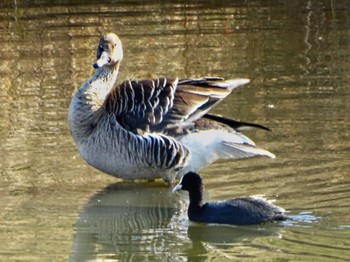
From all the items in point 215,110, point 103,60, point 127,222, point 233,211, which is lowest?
point 127,222

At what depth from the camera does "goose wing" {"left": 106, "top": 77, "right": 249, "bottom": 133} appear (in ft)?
38.0

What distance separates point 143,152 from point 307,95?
3.79m

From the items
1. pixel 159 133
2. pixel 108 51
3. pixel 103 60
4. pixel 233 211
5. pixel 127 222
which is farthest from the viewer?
pixel 108 51

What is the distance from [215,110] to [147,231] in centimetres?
420

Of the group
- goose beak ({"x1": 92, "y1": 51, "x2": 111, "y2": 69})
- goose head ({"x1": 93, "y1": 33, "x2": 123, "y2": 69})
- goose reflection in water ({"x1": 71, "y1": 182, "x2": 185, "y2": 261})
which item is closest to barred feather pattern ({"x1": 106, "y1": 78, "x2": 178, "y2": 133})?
goose beak ({"x1": 92, "y1": 51, "x2": 111, "y2": 69})

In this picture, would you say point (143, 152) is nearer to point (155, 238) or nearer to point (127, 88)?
point (127, 88)

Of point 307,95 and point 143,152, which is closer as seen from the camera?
point 143,152

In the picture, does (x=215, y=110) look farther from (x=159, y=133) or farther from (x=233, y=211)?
(x=233, y=211)

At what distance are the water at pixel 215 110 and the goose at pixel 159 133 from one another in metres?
0.25

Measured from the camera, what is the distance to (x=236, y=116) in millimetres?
13711

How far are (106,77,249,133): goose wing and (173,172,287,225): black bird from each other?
1.34 metres

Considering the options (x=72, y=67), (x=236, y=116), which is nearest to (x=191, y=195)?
(x=236, y=116)

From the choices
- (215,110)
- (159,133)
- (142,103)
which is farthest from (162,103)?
(215,110)

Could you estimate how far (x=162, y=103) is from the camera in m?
11.6
